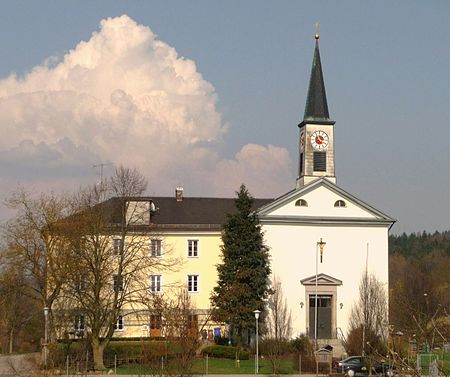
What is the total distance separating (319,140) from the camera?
5997cm

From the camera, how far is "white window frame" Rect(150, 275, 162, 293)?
57.9m

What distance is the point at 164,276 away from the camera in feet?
192

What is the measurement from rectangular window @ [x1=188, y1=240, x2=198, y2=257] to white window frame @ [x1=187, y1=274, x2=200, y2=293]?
1.43m

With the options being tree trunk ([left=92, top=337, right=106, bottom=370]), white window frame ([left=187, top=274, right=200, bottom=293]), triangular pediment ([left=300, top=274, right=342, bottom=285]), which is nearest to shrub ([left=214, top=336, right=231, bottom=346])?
white window frame ([left=187, top=274, right=200, bottom=293])

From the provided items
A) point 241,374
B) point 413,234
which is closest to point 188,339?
point 241,374

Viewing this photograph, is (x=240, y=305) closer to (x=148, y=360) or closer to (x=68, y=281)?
(x=68, y=281)

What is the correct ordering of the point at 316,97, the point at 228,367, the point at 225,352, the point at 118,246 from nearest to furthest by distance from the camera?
the point at 228,367
the point at 118,246
the point at 225,352
the point at 316,97

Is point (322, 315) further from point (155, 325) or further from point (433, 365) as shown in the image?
point (433, 365)

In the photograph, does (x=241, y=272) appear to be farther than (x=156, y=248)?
No

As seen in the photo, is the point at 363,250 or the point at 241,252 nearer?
the point at 241,252

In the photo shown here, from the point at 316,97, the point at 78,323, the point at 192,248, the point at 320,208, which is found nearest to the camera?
the point at 78,323

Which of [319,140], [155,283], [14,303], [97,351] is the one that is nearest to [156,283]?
[155,283]

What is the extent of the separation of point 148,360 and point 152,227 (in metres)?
24.4

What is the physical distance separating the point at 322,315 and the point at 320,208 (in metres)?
7.23
